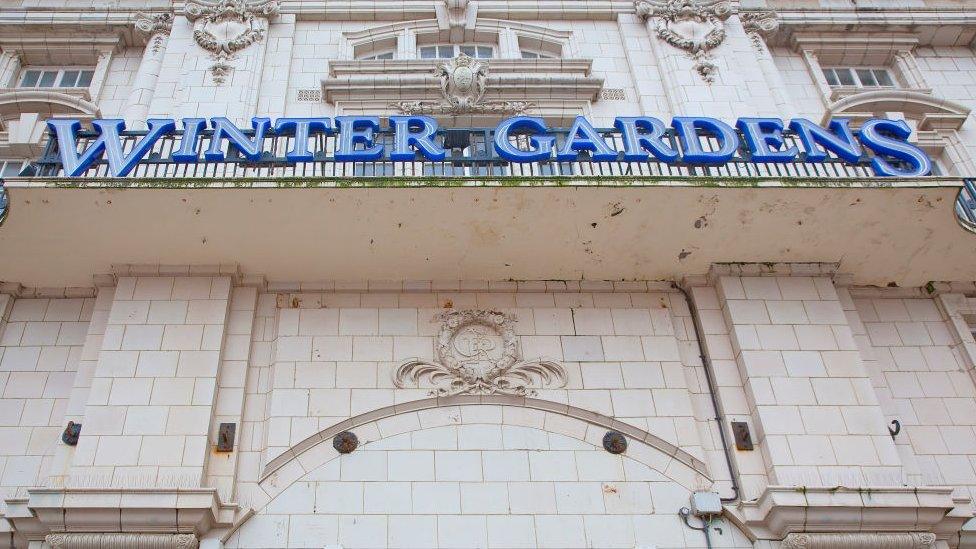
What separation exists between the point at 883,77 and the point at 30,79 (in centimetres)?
1669

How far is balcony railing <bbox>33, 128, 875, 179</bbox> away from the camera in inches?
445

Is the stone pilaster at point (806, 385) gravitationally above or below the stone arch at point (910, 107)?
below

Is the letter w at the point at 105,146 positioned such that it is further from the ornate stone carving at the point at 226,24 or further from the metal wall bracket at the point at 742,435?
the metal wall bracket at the point at 742,435

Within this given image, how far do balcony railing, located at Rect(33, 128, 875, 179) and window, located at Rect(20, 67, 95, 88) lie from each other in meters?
3.76

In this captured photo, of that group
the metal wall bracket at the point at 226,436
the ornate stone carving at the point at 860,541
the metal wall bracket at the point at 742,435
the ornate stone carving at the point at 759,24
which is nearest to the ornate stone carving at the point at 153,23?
the metal wall bracket at the point at 226,436

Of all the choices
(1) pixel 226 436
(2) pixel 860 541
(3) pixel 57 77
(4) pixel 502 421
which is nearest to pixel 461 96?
(4) pixel 502 421

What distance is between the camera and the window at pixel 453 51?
15.9 metres

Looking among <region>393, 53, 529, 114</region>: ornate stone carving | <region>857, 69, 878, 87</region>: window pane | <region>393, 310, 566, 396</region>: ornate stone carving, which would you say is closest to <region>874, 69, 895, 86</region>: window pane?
<region>857, 69, 878, 87</region>: window pane

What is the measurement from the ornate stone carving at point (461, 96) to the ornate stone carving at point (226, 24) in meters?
Result: 3.17

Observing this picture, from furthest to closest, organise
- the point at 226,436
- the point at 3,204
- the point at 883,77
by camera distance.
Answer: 1. the point at 883,77
2. the point at 3,204
3. the point at 226,436

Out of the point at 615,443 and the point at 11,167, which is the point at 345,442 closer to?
the point at 615,443

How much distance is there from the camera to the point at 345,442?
32.5ft

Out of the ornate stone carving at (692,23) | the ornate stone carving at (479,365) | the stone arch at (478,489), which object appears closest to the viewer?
the stone arch at (478,489)

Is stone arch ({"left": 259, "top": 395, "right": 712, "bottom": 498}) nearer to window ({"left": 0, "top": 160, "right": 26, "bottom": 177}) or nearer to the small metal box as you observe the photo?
the small metal box
